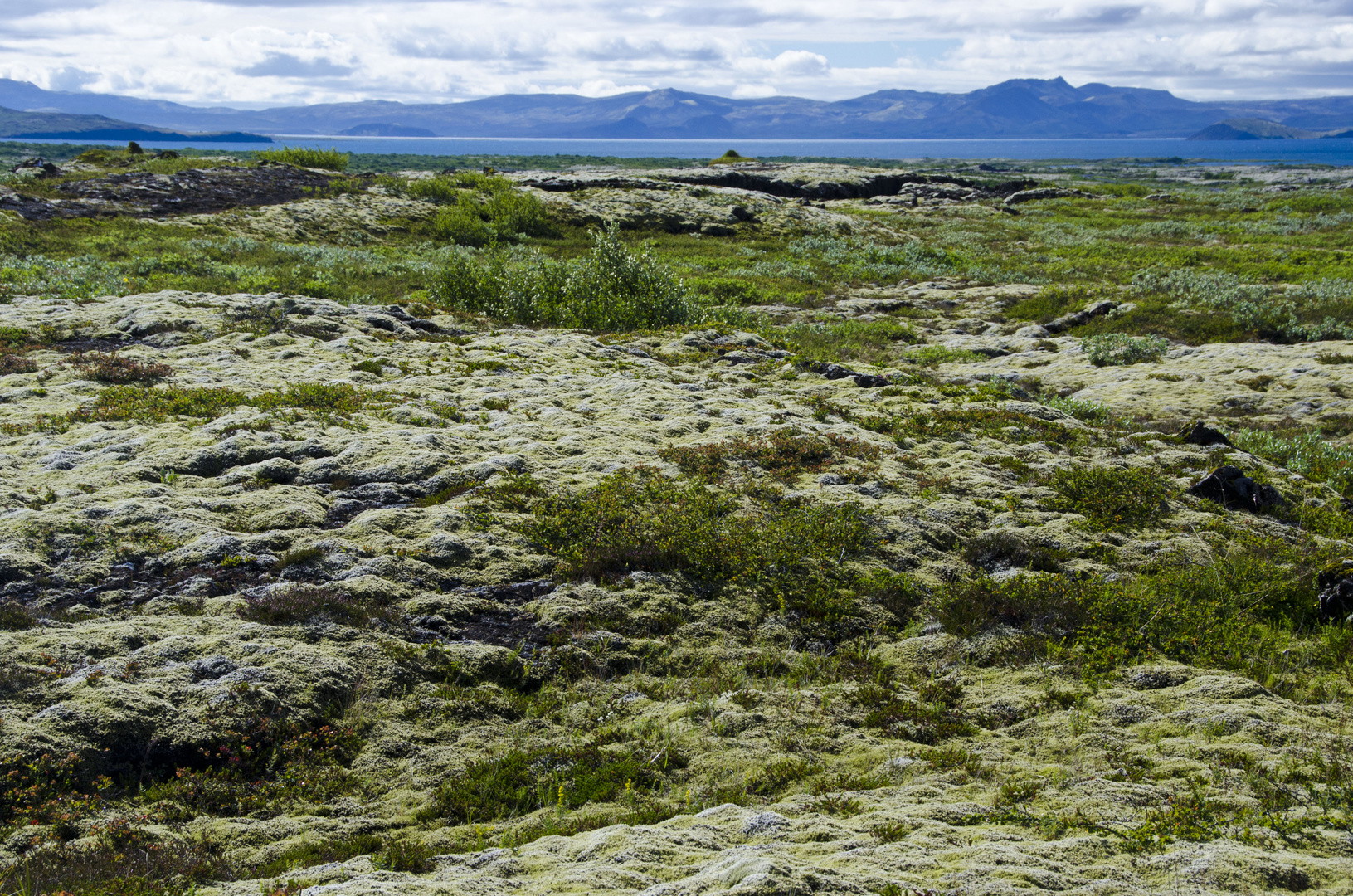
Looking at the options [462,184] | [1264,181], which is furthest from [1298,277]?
[1264,181]

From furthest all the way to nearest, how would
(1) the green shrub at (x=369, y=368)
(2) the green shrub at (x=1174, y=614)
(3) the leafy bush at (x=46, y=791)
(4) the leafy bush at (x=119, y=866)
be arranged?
(1) the green shrub at (x=369, y=368) < (2) the green shrub at (x=1174, y=614) < (3) the leafy bush at (x=46, y=791) < (4) the leafy bush at (x=119, y=866)

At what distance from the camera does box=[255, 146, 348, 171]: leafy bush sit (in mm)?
70812

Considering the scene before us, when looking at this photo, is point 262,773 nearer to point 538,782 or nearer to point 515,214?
point 538,782

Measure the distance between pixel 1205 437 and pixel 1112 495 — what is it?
5008mm

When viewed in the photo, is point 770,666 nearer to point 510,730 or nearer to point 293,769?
point 510,730

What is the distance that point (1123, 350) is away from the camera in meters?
25.1

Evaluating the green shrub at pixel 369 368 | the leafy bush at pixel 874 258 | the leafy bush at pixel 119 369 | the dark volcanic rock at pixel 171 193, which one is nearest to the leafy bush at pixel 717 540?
the green shrub at pixel 369 368

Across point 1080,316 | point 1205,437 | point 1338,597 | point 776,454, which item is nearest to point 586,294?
point 776,454

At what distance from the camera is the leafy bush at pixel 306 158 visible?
2788 inches

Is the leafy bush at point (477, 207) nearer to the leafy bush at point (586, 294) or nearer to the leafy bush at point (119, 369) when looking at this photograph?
the leafy bush at point (586, 294)

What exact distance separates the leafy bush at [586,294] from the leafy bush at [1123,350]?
15.1 metres

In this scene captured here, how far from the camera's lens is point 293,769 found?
6375mm

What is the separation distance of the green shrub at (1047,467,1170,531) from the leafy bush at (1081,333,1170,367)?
13.2 m

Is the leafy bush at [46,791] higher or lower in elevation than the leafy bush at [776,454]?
lower
